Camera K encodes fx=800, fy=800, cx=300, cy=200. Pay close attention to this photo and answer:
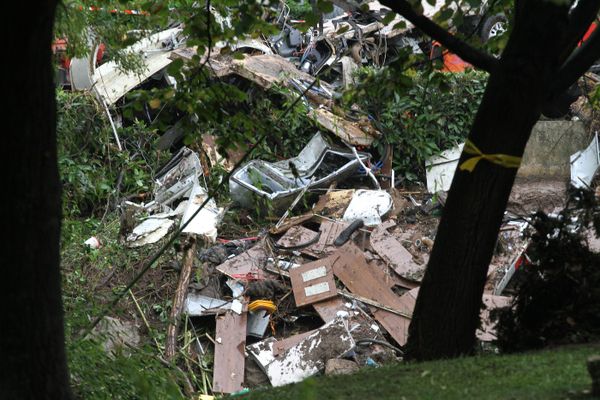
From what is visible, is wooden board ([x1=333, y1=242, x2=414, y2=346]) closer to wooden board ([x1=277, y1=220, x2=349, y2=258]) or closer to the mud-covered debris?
wooden board ([x1=277, y1=220, x2=349, y2=258])

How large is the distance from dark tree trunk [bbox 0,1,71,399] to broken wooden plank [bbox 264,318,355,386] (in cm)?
592

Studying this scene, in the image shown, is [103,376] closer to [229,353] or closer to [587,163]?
[229,353]

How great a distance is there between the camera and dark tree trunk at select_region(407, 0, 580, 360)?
489cm

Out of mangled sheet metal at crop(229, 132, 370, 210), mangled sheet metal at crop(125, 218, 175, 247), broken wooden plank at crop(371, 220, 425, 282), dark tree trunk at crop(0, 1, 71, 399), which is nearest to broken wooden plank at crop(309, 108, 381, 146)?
mangled sheet metal at crop(229, 132, 370, 210)

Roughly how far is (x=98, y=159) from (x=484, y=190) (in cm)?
871

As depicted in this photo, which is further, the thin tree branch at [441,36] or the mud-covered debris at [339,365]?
the mud-covered debris at [339,365]

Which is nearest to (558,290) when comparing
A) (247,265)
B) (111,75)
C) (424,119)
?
(247,265)

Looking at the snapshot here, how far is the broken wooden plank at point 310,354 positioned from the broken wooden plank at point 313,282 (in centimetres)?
63

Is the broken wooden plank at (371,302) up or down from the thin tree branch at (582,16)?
down

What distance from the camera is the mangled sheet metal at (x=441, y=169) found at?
12.7 metres

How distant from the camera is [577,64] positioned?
16.9ft

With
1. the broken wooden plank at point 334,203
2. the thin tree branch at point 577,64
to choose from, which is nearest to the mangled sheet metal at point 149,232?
the broken wooden plank at point 334,203

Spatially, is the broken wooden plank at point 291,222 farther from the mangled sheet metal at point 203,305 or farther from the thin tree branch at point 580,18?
the thin tree branch at point 580,18

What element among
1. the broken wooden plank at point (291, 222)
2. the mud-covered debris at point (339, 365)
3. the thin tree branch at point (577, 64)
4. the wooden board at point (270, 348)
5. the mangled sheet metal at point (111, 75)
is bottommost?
the mud-covered debris at point (339, 365)
